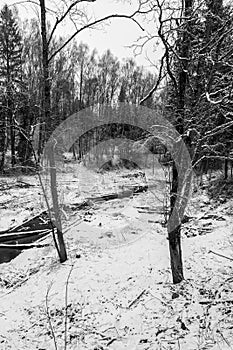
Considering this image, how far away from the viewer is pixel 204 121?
18.1 ft

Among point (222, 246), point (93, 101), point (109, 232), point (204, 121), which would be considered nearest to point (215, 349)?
point (204, 121)

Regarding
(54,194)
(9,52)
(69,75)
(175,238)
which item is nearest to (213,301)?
(175,238)

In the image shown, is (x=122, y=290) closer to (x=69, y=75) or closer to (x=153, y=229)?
(x=153, y=229)

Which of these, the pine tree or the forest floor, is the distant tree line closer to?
the pine tree

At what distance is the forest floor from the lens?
465 centimetres

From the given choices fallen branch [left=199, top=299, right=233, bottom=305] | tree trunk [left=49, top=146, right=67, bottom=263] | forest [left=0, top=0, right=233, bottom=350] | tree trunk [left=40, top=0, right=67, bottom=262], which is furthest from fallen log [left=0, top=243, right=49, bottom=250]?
fallen branch [left=199, top=299, right=233, bottom=305]

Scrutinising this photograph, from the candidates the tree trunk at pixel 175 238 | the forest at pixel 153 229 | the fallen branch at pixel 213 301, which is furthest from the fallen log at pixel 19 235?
the fallen branch at pixel 213 301

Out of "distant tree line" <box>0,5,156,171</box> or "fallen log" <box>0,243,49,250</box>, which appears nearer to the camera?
"fallen log" <box>0,243,49,250</box>

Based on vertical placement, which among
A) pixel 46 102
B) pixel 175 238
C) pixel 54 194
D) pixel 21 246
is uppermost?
pixel 46 102

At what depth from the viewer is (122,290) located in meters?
6.28

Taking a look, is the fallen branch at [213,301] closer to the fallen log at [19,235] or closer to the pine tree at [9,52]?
the fallen log at [19,235]

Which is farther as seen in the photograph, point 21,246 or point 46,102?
point 21,246

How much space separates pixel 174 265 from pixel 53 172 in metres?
3.91

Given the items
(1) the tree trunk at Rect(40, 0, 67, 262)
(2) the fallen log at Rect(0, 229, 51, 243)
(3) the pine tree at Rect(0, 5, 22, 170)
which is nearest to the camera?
(1) the tree trunk at Rect(40, 0, 67, 262)
